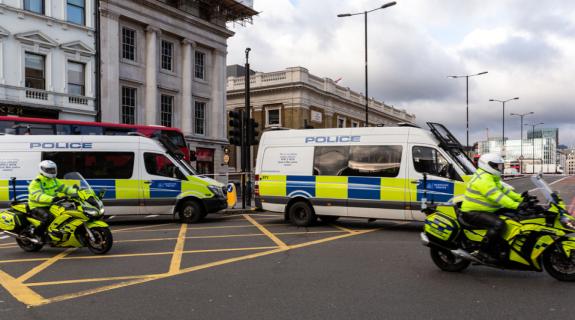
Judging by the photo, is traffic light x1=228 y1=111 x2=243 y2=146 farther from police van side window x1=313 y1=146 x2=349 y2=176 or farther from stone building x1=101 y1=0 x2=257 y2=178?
stone building x1=101 y1=0 x2=257 y2=178

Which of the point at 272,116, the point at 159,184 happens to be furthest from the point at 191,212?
the point at 272,116

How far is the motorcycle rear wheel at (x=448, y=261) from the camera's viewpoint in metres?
6.22

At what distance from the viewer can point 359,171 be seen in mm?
10805

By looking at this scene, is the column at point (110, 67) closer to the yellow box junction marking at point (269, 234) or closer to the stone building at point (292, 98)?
the yellow box junction marking at point (269, 234)

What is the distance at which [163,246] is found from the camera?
8.47m

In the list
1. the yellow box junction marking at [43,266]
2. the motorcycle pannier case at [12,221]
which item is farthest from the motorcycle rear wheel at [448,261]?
the motorcycle pannier case at [12,221]

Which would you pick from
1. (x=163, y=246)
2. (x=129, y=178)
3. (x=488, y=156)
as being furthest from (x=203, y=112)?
(x=488, y=156)

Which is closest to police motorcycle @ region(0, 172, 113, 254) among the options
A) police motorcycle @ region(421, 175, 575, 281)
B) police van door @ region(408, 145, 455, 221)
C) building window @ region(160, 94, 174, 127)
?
police motorcycle @ region(421, 175, 575, 281)

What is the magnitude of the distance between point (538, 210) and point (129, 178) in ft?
31.7

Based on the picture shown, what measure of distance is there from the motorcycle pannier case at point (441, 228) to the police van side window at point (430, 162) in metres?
3.82

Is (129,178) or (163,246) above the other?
(129,178)

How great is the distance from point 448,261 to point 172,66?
2626 cm

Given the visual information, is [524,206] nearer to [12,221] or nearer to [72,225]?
[72,225]

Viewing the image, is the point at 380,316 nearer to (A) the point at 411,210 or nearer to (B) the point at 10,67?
(A) the point at 411,210
